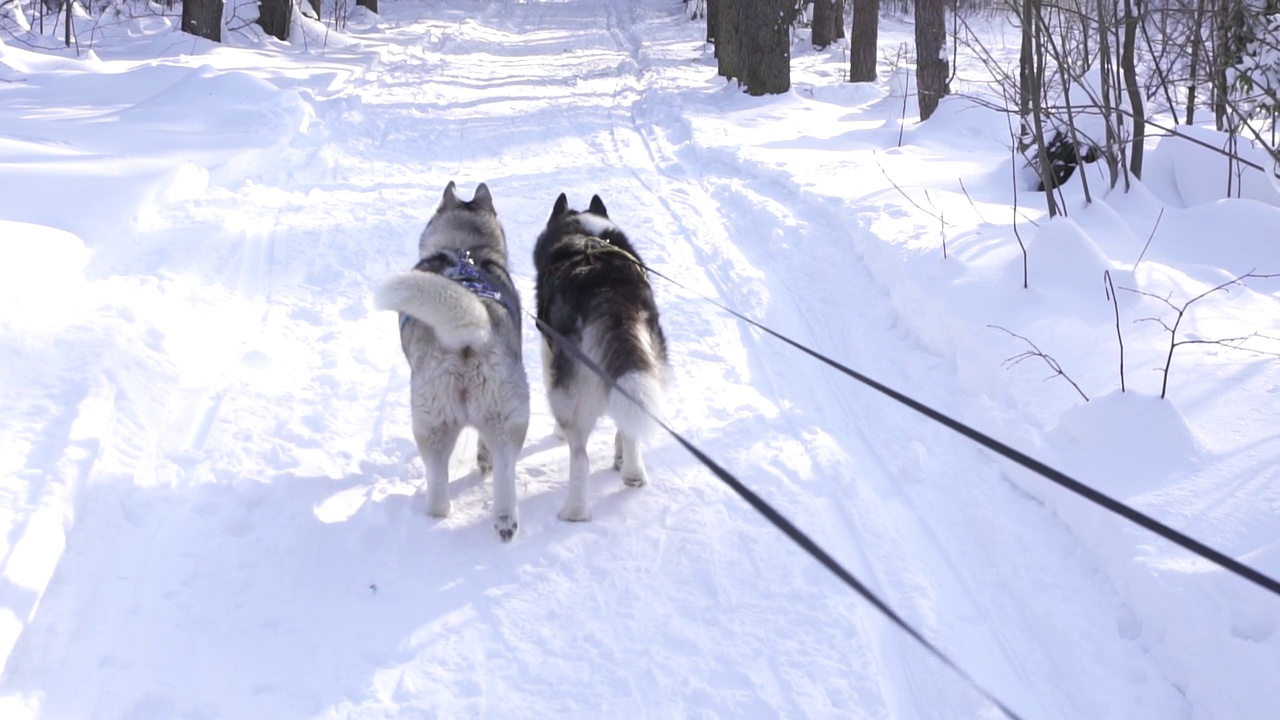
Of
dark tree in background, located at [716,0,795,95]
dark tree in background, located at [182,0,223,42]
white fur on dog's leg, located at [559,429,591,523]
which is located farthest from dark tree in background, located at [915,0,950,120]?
dark tree in background, located at [182,0,223,42]

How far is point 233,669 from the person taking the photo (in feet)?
10.7

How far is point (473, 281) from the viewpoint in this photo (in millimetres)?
4320

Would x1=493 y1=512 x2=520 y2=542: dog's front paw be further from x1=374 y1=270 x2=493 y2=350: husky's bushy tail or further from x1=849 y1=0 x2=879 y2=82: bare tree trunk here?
x1=849 y1=0 x2=879 y2=82: bare tree trunk

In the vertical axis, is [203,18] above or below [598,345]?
above

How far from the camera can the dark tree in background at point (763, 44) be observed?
15336mm

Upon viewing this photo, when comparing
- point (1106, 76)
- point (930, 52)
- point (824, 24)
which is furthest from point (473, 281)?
point (824, 24)

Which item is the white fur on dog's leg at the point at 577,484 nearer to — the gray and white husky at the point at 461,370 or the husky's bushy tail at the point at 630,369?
the gray and white husky at the point at 461,370

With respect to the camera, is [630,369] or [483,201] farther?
[483,201]

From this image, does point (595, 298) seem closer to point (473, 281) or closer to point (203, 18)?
point (473, 281)

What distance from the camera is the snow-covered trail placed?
325cm

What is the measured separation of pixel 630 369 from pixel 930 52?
438 inches

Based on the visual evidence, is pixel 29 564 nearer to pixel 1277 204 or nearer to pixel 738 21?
pixel 1277 204

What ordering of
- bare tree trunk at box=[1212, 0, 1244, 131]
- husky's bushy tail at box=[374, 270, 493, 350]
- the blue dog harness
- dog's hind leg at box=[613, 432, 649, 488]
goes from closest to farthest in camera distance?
husky's bushy tail at box=[374, 270, 493, 350]
the blue dog harness
dog's hind leg at box=[613, 432, 649, 488]
bare tree trunk at box=[1212, 0, 1244, 131]

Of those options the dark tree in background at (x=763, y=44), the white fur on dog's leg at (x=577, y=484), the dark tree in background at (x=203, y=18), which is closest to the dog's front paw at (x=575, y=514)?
the white fur on dog's leg at (x=577, y=484)
